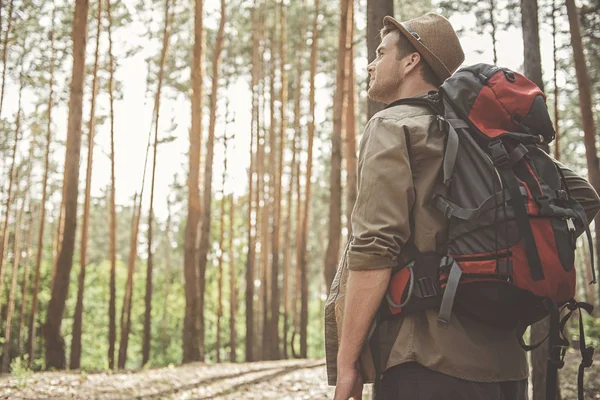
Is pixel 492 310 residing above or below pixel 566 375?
above

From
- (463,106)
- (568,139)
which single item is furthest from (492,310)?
(568,139)

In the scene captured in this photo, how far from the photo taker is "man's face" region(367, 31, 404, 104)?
206cm

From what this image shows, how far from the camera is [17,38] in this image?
59.3ft

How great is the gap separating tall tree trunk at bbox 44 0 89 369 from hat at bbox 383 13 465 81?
993 centimetres

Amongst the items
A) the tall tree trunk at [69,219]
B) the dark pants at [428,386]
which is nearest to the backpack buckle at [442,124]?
the dark pants at [428,386]

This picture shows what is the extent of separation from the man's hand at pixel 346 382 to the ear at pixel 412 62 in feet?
3.49

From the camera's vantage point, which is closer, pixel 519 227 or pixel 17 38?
pixel 519 227

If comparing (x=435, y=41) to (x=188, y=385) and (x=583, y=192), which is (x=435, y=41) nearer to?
(x=583, y=192)

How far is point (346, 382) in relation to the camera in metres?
1.70

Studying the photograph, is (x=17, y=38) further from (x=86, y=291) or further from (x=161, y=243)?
(x=161, y=243)

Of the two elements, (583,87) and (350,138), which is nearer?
(583,87)

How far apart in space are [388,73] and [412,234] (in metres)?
0.64

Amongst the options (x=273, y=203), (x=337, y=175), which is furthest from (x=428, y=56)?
(x=273, y=203)

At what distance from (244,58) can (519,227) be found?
23926mm
